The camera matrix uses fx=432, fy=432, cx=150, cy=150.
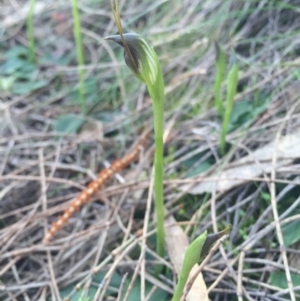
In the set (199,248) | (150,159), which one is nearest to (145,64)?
(199,248)

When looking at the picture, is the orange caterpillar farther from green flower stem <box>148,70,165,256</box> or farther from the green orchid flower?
the green orchid flower

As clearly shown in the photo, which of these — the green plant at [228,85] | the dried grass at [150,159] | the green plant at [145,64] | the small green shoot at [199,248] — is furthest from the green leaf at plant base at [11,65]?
the small green shoot at [199,248]

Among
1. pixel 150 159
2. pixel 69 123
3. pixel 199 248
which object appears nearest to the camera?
pixel 199 248

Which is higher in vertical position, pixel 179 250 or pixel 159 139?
pixel 159 139

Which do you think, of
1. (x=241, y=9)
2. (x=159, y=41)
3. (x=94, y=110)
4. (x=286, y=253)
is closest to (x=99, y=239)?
(x=286, y=253)

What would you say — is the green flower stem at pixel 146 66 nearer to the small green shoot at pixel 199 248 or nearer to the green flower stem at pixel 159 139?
the green flower stem at pixel 159 139

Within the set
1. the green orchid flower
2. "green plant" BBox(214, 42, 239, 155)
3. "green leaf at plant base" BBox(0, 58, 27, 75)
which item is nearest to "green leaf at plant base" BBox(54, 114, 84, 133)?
"green leaf at plant base" BBox(0, 58, 27, 75)

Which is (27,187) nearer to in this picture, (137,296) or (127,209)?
(127,209)

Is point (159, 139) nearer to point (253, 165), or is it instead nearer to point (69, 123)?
point (253, 165)
